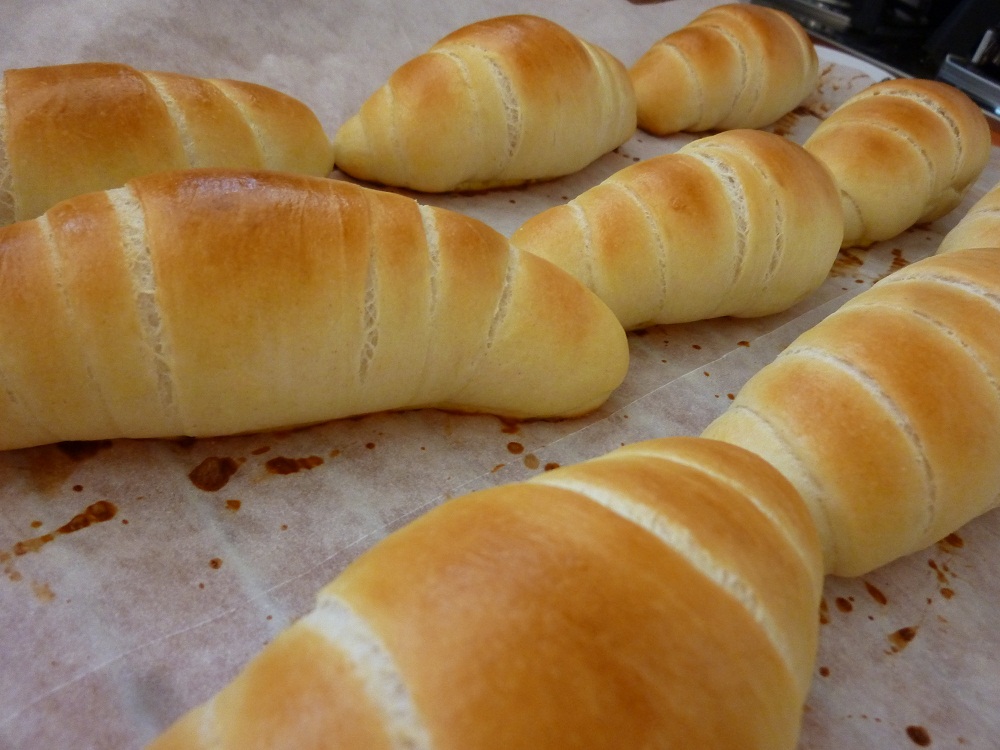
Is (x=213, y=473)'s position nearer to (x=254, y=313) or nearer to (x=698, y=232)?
(x=254, y=313)

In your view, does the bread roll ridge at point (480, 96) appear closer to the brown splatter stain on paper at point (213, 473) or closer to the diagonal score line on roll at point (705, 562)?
the brown splatter stain on paper at point (213, 473)

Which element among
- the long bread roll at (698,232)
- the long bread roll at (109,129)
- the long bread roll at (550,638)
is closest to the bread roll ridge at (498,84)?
the long bread roll at (698,232)

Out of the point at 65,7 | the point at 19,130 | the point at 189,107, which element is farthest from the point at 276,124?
A: the point at 65,7

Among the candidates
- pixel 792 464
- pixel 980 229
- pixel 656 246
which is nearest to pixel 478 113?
pixel 656 246

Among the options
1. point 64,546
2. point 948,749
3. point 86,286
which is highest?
point 86,286

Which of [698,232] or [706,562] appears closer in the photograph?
[706,562]

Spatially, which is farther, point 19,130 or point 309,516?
point 19,130

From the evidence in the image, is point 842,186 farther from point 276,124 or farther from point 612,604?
point 612,604
